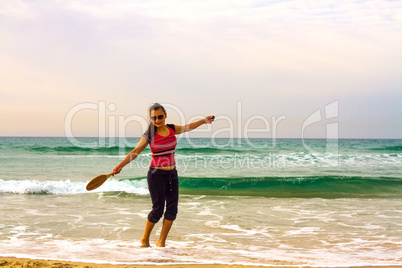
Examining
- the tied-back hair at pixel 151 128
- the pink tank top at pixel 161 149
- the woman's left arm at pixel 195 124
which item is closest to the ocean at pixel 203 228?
the pink tank top at pixel 161 149

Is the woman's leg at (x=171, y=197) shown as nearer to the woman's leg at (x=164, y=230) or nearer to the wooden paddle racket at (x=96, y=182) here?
the woman's leg at (x=164, y=230)

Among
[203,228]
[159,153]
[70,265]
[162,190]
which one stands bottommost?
[203,228]

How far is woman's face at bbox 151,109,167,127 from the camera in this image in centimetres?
512

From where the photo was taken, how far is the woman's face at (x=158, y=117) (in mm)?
5117

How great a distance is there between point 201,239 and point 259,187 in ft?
28.9

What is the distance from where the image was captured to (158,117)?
512cm

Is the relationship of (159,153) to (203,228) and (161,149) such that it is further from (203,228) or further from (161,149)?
(203,228)

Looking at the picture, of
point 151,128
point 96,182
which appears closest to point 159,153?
point 151,128

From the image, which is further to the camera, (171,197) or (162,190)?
(171,197)

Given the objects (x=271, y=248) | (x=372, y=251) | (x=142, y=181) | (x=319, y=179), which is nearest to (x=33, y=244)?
(x=271, y=248)

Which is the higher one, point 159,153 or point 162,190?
point 159,153

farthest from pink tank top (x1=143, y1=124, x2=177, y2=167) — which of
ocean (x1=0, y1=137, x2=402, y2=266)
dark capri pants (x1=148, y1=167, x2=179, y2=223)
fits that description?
ocean (x1=0, y1=137, x2=402, y2=266)

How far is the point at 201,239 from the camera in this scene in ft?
20.7

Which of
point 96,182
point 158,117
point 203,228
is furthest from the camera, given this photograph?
point 203,228
